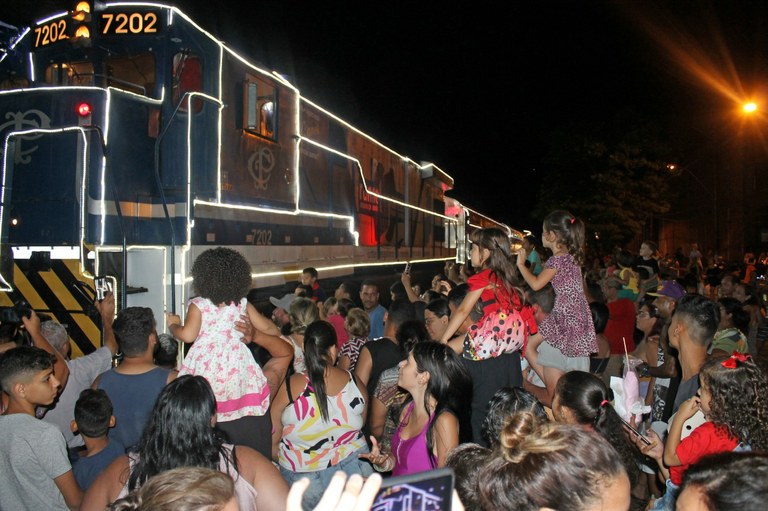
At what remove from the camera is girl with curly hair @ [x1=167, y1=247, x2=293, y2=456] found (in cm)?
371

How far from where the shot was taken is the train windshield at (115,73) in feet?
25.7

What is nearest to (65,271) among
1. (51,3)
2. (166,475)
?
(166,475)

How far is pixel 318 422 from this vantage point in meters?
3.97

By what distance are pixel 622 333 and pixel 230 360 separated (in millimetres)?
5354

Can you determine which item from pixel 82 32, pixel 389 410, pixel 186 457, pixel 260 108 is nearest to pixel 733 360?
pixel 389 410

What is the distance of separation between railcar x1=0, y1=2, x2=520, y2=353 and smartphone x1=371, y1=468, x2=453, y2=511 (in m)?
5.94

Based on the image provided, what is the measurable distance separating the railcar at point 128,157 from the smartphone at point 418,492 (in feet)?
19.5

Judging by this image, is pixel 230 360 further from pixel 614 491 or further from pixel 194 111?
pixel 194 111

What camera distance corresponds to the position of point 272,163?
938 cm

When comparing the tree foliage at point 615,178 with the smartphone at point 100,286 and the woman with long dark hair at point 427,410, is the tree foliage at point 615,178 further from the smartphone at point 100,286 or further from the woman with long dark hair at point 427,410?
the woman with long dark hair at point 427,410

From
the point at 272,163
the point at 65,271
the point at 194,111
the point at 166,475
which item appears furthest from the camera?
the point at 272,163

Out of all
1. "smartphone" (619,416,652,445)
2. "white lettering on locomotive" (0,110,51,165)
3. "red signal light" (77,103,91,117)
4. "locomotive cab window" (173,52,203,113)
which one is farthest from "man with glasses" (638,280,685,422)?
"white lettering on locomotive" (0,110,51,165)

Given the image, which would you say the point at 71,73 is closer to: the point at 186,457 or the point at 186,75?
the point at 186,75

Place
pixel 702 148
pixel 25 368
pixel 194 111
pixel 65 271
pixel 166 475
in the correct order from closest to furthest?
pixel 166 475, pixel 25 368, pixel 65 271, pixel 194 111, pixel 702 148
